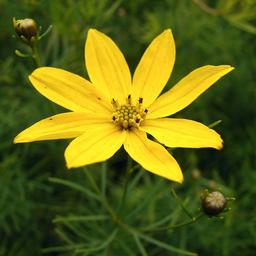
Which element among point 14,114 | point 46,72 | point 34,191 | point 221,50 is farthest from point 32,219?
point 221,50

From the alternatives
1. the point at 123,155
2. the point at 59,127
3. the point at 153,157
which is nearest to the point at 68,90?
the point at 59,127

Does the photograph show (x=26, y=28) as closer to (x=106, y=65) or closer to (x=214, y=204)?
(x=106, y=65)

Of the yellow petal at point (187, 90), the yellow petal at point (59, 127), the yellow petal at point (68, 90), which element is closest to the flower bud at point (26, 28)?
the yellow petal at point (68, 90)

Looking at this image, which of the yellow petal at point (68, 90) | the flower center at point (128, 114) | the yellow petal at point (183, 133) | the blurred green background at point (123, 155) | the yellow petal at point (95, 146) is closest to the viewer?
the yellow petal at point (95, 146)

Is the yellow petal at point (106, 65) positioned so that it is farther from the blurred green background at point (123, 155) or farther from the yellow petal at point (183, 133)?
the blurred green background at point (123, 155)

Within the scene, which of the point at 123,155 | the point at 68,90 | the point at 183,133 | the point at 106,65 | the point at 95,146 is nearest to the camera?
the point at 95,146

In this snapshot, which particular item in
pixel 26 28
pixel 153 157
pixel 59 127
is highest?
pixel 26 28

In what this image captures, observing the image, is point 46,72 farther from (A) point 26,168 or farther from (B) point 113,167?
(B) point 113,167
